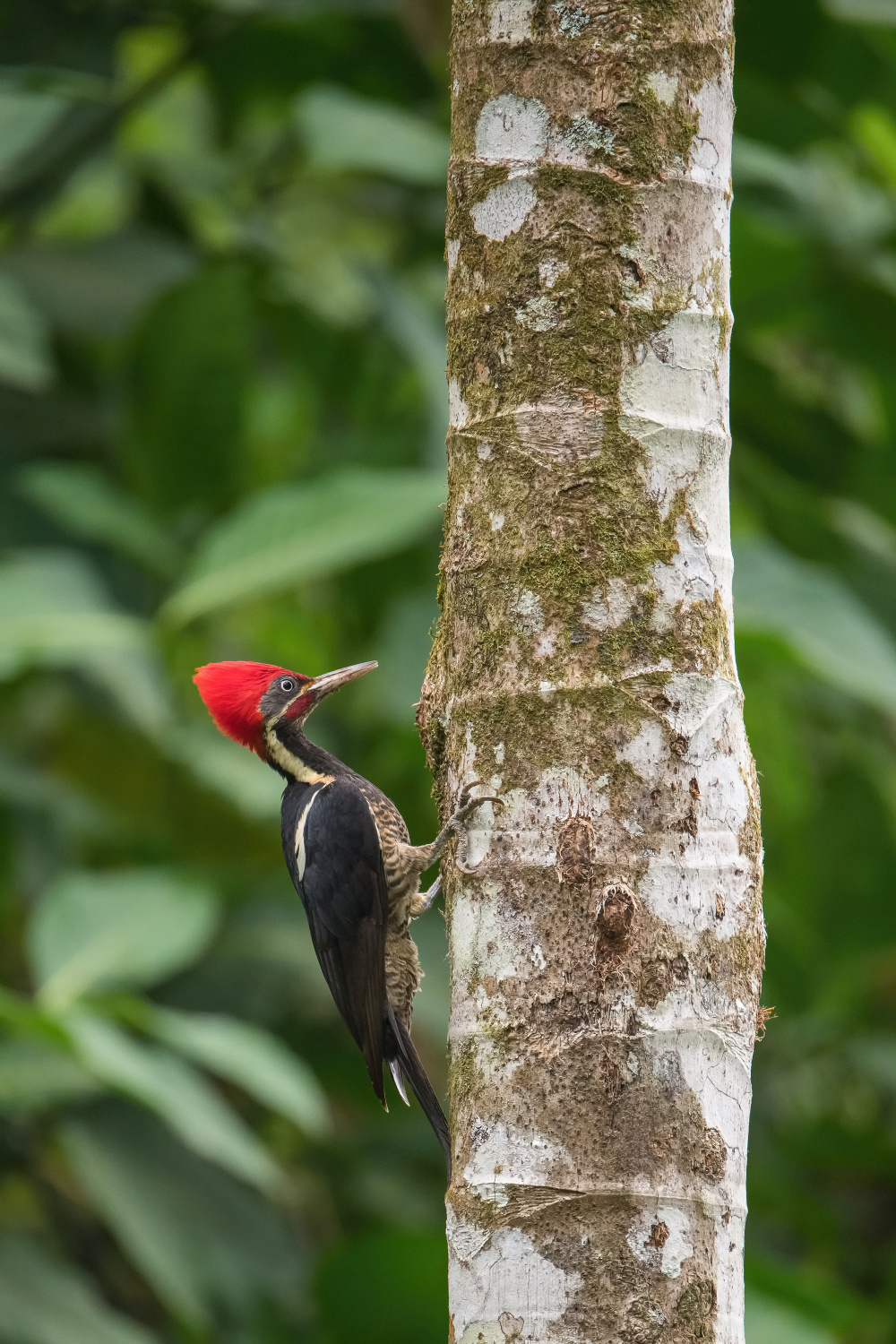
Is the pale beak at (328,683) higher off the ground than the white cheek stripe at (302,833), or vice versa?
the pale beak at (328,683)

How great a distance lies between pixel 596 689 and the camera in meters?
1.94

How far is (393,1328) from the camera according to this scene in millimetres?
4066

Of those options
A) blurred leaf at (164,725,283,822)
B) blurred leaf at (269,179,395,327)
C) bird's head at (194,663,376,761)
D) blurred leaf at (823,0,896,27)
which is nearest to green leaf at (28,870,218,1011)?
blurred leaf at (164,725,283,822)

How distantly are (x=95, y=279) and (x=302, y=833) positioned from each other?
2343 millimetres

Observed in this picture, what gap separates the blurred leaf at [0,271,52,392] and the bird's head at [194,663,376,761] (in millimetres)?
1156

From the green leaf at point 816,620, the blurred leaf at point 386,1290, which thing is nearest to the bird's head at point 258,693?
the green leaf at point 816,620

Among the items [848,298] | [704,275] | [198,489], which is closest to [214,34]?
[198,489]

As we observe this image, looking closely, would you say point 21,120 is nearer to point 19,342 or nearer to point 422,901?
point 19,342

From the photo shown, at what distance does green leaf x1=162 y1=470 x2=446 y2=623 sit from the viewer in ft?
12.1

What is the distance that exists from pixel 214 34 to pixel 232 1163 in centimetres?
358

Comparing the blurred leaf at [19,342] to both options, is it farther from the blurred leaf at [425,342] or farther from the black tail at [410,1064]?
the black tail at [410,1064]

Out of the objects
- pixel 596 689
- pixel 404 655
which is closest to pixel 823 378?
pixel 404 655

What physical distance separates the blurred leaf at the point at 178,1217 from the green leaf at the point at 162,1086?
0.49 meters

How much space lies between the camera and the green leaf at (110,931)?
3.78 meters
